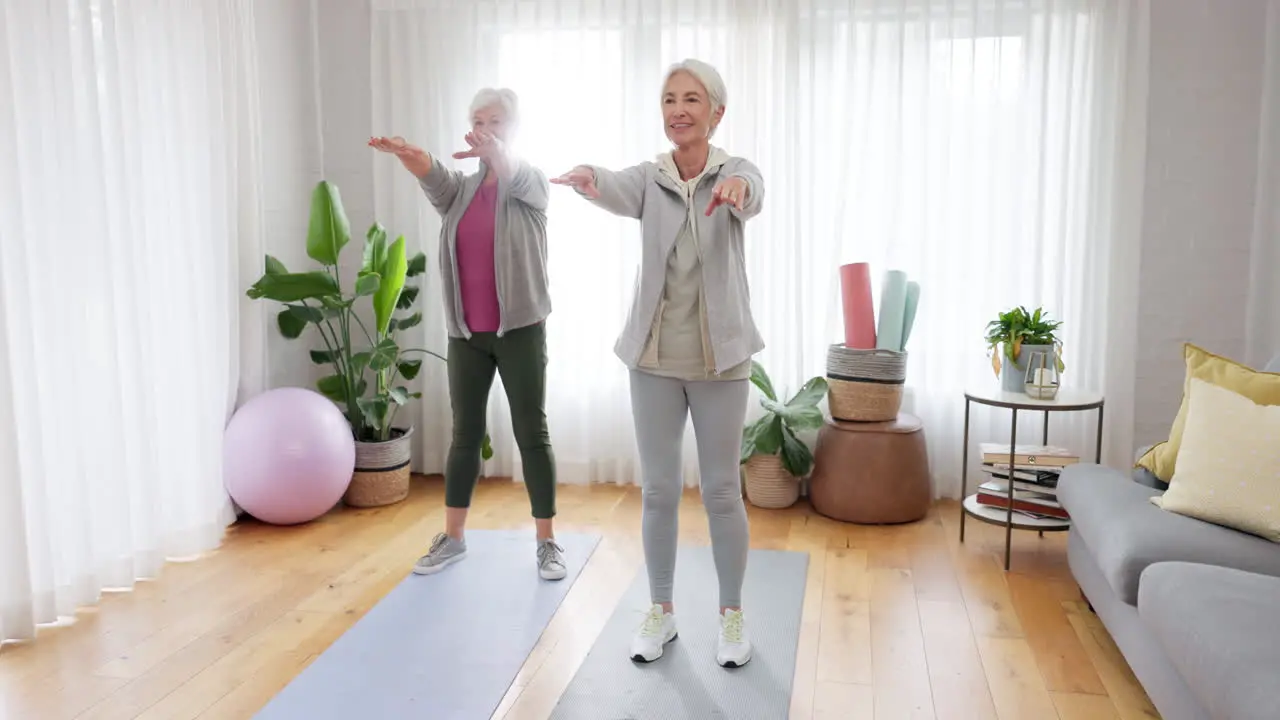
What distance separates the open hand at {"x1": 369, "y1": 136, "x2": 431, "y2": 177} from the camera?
8.86 feet

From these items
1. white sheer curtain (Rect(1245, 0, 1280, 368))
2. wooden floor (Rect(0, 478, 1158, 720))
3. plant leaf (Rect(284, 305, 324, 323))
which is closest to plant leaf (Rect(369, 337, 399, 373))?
plant leaf (Rect(284, 305, 324, 323))

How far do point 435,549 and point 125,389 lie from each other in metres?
1.14

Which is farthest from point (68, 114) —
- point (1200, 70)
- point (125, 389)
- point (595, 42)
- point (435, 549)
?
point (1200, 70)

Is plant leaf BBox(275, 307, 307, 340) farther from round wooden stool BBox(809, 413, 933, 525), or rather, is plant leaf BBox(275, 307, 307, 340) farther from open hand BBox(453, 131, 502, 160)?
round wooden stool BBox(809, 413, 933, 525)

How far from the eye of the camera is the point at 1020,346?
133 inches

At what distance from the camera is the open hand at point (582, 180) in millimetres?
2262

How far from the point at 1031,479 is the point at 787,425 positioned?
3.07ft

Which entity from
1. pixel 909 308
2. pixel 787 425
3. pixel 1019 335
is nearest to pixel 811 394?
pixel 787 425

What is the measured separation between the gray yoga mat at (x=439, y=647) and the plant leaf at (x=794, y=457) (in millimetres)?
989

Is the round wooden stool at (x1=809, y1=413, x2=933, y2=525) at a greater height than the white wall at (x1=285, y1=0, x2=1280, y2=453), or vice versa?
the white wall at (x1=285, y1=0, x2=1280, y2=453)

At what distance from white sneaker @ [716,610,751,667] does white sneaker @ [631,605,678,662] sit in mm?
149

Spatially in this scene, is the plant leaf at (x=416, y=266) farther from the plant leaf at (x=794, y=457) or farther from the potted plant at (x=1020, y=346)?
the potted plant at (x=1020, y=346)

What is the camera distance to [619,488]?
168 inches

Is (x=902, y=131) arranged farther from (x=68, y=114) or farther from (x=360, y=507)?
(x=68, y=114)
